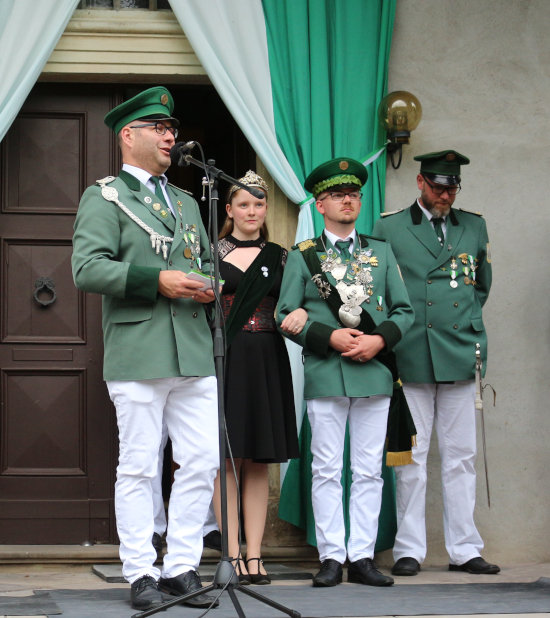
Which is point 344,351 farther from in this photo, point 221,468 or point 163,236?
point 221,468

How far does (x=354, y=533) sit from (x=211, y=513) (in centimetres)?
87

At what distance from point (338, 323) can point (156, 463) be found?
3.88 ft

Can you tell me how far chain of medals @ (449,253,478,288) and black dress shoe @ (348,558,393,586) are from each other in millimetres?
1427

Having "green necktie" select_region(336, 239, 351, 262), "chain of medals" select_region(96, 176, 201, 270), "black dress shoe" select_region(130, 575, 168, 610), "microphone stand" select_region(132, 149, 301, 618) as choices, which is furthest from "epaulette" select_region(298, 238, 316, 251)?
"black dress shoe" select_region(130, 575, 168, 610)

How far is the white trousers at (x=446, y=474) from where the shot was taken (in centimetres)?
559

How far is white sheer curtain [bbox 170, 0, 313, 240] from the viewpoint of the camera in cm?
598

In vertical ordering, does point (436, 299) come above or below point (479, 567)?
above

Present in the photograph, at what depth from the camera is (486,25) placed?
249 inches

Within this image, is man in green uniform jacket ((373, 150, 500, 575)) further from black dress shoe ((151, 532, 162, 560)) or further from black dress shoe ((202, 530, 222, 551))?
black dress shoe ((151, 532, 162, 560))

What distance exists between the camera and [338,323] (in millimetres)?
5250

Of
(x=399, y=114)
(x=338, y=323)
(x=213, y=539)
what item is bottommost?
(x=213, y=539)

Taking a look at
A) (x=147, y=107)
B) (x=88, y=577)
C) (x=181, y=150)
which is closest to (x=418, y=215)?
(x=147, y=107)

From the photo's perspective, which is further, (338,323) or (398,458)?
(398,458)

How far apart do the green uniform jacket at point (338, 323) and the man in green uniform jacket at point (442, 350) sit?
29cm
